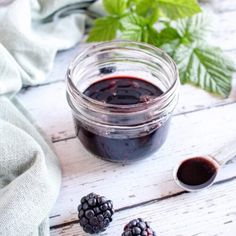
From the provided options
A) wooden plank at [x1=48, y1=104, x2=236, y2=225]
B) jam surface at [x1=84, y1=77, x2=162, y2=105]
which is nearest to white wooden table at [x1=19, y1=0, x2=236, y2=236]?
wooden plank at [x1=48, y1=104, x2=236, y2=225]

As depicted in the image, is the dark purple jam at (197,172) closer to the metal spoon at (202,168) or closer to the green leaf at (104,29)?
the metal spoon at (202,168)

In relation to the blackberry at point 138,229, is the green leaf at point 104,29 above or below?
above

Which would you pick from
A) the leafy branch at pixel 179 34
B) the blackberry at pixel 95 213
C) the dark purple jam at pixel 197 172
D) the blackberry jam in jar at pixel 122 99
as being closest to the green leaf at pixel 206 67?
the leafy branch at pixel 179 34

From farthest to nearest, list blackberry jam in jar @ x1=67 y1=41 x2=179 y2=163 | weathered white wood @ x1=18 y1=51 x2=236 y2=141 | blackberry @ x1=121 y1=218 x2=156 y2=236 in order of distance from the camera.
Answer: weathered white wood @ x1=18 y1=51 x2=236 y2=141 → blackberry jam in jar @ x1=67 y1=41 x2=179 y2=163 → blackberry @ x1=121 y1=218 x2=156 y2=236

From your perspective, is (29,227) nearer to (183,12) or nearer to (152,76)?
(152,76)

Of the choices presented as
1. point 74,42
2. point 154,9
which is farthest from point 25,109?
point 154,9

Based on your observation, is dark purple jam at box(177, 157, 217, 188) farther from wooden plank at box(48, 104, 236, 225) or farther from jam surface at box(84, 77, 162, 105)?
jam surface at box(84, 77, 162, 105)
